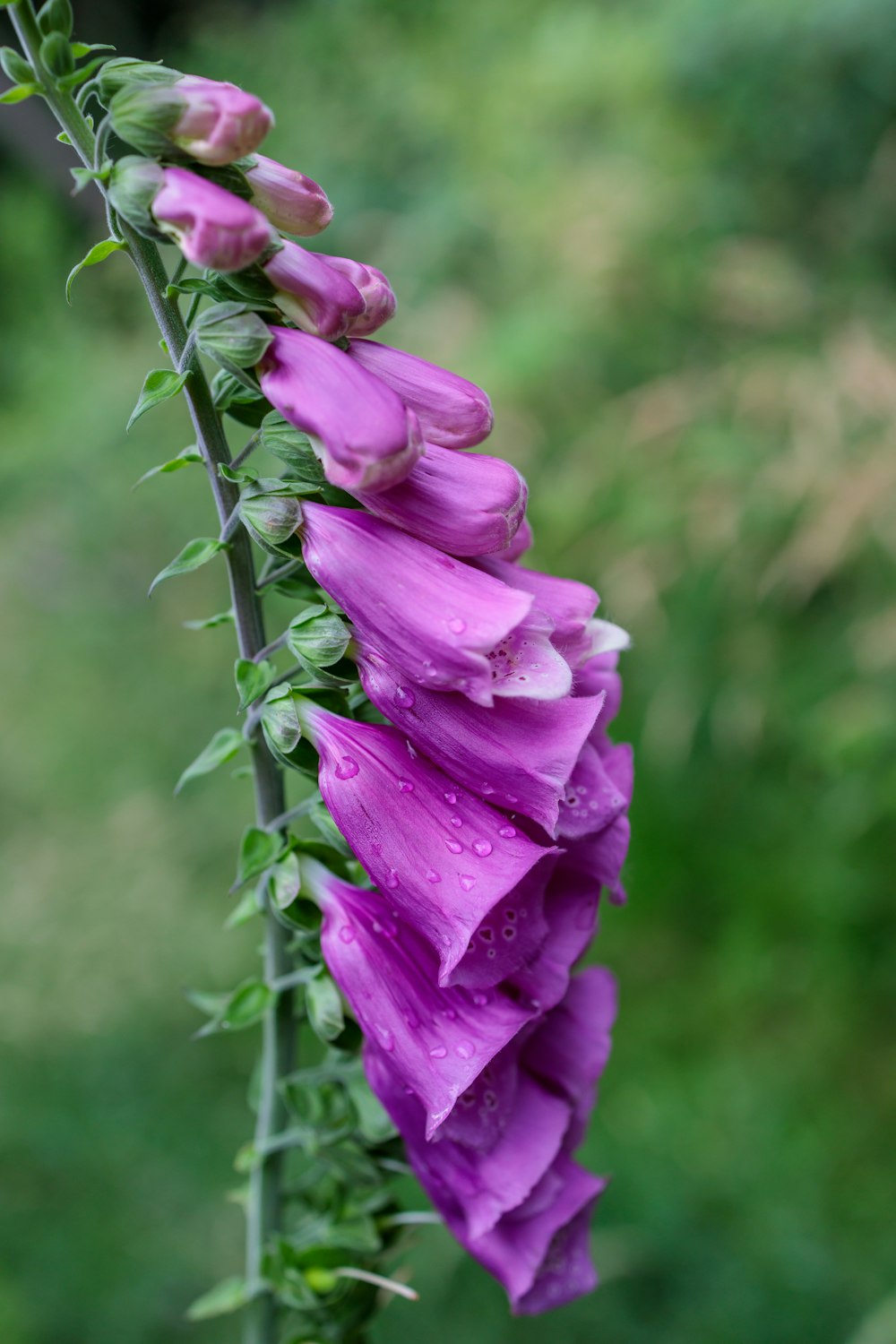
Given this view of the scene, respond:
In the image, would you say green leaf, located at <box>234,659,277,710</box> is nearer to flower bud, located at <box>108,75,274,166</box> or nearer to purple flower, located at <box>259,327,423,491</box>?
purple flower, located at <box>259,327,423,491</box>

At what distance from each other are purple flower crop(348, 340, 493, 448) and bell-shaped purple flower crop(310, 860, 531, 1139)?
0.30 metres

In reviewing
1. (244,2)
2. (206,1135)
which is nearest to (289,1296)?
(206,1135)

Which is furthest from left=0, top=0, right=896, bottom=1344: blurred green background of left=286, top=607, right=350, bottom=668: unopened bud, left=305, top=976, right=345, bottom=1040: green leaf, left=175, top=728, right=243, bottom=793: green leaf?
left=286, top=607, right=350, bottom=668: unopened bud

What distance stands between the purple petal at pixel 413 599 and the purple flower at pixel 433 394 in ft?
0.25

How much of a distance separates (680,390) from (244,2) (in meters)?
4.29

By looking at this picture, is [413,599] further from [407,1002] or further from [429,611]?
[407,1002]

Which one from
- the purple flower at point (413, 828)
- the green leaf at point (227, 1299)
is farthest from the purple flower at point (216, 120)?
Result: the green leaf at point (227, 1299)

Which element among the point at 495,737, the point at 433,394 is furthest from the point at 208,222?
the point at 495,737

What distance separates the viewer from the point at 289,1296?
847mm

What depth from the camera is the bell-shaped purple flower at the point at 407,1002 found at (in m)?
0.67

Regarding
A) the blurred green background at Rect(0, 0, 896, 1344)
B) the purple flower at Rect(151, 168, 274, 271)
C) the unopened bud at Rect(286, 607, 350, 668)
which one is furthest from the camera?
the blurred green background at Rect(0, 0, 896, 1344)

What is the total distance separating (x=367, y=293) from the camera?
682 millimetres

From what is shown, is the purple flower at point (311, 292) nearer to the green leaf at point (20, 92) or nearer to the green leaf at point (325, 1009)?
the green leaf at point (20, 92)

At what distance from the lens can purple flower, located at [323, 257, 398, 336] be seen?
0.68m
